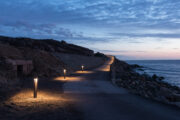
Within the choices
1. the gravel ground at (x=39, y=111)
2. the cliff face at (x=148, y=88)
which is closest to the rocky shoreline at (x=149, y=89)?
the cliff face at (x=148, y=88)

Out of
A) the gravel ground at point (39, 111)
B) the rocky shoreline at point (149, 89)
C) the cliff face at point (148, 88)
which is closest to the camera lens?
the gravel ground at point (39, 111)

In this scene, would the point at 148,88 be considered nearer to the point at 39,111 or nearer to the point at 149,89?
the point at 149,89

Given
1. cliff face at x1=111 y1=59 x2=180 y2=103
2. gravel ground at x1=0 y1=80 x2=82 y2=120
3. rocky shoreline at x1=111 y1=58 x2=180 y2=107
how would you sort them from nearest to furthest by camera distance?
gravel ground at x1=0 y1=80 x2=82 y2=120 → rocky shoreline at x1=111 y1=58 x2=180 y2=107 → cliff face at x1=111 y1=59 x2=180 y2=103

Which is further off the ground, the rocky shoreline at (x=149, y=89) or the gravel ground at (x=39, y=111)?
the gravel ground at (x=39, y=111)

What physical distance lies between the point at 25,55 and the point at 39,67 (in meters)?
2.64

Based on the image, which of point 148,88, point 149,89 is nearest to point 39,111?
point 149,89

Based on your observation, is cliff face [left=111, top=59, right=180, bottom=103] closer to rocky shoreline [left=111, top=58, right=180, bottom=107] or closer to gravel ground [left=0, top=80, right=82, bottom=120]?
rocky shoreline [left=111, top=58, right=180, bottom=107]

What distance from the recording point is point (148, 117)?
21.9 ft

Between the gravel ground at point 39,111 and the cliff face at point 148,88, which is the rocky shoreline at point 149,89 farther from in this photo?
the gravel ground at point 39,111

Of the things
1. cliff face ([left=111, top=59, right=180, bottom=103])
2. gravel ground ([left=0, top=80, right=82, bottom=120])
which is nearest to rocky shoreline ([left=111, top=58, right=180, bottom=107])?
cliff face ([left=111, top=59, right=180, bottom=103])

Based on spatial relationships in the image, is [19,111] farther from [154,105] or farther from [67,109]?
[154,105]

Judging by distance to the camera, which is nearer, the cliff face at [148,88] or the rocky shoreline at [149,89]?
the rocky shoreline at [149,89]

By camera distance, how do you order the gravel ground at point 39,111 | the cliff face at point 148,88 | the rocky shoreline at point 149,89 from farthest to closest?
1. the cliff face at point 148,88
2. the rocky shoreline at point 149,89
3. the gravel ground at point 39,111

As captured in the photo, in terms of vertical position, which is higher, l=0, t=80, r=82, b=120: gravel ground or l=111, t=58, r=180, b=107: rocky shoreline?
l=0, t=80, r=82, b=120: gravel ground
